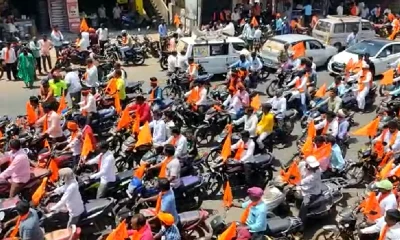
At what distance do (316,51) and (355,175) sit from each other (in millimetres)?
10043

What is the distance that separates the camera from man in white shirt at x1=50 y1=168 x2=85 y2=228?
27.1 feet

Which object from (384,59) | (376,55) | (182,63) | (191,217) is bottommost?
(191,217)

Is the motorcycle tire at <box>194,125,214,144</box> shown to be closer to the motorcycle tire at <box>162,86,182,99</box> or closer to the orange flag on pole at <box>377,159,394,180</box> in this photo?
the motorcycle tire at <box>162,86,182,99</box>

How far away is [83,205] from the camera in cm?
859

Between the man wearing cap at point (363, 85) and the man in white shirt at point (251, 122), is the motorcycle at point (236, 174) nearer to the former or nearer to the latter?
the man in white shirt at point (251, 122)

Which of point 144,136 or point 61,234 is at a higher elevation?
point 144,136

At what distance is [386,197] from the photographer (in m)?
8.38

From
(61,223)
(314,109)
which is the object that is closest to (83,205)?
(61,223)

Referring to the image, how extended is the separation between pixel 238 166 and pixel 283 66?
24.1 feet

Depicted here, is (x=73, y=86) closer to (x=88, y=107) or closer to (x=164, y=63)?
(x=88, y=107)

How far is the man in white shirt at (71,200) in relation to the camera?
8.26 meters

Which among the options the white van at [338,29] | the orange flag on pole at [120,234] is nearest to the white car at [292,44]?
the white van at [338,29]

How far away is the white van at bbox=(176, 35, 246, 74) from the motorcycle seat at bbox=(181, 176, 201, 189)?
8.58 m

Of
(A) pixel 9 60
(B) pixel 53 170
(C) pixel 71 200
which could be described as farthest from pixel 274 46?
(C) pixel 71 200
